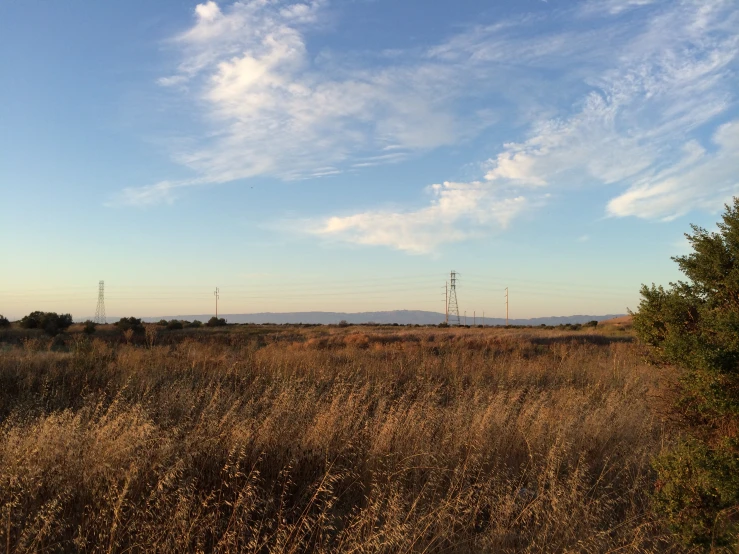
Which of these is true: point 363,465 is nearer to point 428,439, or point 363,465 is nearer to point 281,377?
point 428,439

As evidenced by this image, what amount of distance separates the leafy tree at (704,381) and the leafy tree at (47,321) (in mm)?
36877

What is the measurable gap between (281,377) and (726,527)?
362 inches

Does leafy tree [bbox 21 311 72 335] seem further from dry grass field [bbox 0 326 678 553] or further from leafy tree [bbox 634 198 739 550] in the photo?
leafy tree [bbox 634 198 739 550]

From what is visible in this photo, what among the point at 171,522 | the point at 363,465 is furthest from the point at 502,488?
the point at 171,522

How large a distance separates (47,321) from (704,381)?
130ft

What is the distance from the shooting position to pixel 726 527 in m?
3.41

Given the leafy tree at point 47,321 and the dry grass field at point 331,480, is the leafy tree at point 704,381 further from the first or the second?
the leafy tree at point 47,321

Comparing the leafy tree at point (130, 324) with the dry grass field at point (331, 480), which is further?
the leafy tree at point (130, 324)

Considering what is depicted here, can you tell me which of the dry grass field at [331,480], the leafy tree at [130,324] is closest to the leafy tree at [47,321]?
the leafy tree at [130,324]

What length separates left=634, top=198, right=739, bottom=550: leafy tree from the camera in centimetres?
335

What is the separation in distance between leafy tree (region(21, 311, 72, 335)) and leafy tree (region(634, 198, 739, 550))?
121ft

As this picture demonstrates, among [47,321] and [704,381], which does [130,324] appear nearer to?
[47,321]

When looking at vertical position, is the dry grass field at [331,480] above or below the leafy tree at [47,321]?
below

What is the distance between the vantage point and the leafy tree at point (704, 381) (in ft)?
11.0
